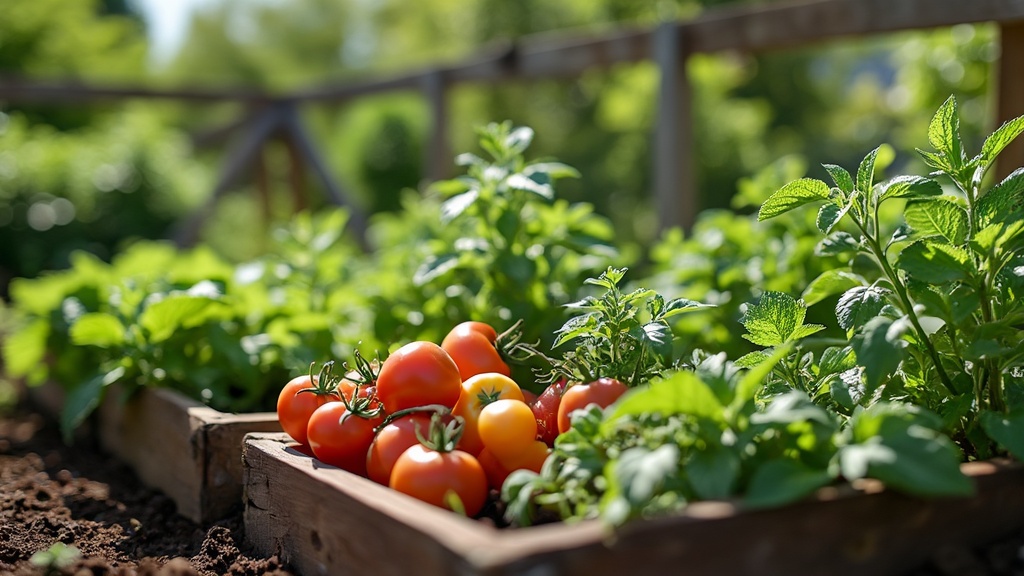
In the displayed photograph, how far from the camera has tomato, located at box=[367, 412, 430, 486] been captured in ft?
5.43

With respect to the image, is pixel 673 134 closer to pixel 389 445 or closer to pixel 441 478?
pixel 389 445

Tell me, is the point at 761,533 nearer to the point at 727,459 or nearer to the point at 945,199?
the point at 727,459

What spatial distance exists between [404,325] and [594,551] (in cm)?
164

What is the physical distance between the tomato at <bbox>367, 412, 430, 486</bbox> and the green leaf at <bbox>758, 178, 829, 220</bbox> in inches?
29.5

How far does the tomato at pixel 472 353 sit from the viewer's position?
74.5 inches

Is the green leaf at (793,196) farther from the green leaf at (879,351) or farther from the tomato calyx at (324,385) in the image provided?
the tomato calyx at (324,385)

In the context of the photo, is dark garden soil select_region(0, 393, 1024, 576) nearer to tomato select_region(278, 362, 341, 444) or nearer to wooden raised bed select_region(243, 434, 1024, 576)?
wooden raised bed select_region(243, 434, 1024, 576)

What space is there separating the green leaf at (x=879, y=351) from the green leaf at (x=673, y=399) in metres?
0.26

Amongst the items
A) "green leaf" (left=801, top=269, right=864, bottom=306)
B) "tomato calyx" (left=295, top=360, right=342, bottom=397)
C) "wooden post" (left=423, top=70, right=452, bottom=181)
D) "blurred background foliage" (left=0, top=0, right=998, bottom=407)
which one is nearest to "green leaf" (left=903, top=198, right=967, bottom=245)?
"green leaf" (left=801, top=269, right=864, bottom=306)

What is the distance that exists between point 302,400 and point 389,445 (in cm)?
29

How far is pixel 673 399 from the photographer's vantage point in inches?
50.9

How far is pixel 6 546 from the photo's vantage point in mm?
1926

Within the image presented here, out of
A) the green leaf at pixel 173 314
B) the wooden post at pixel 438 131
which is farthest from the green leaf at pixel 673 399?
the wooden post at pixel 438 131

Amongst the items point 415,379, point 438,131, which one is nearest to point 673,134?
point 438,131
